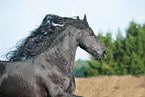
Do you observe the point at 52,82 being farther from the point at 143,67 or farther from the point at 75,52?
the point at 143,67

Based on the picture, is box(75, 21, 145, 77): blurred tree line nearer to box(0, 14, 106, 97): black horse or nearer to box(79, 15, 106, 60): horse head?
box(79, 15, 106, 60): horse head

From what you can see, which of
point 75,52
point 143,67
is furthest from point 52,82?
point 143,67

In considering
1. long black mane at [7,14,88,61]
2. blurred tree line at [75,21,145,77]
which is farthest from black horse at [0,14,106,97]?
blurred tree line at [75,21,145,77]

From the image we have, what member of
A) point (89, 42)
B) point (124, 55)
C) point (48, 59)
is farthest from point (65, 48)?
point (124, 55)

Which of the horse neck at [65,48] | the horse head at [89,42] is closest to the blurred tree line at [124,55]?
the horse head at [89,42]

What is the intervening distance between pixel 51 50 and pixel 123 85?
33.1ft

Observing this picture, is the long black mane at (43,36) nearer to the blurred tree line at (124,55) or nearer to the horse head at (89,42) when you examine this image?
the horse head at (89,42)

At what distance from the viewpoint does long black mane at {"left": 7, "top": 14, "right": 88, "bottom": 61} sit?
4.21m

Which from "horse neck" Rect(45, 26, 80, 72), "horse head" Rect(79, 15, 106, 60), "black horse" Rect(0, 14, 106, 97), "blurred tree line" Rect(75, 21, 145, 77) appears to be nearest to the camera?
"black horse" Rect(0, 14, 106, 97)

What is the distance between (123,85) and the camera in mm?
13164

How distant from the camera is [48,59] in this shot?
157 inches

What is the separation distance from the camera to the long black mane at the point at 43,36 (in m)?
4.21

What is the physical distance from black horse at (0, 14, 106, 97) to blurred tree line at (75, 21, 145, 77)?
54.4 feet

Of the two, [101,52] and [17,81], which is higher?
[101,52]
